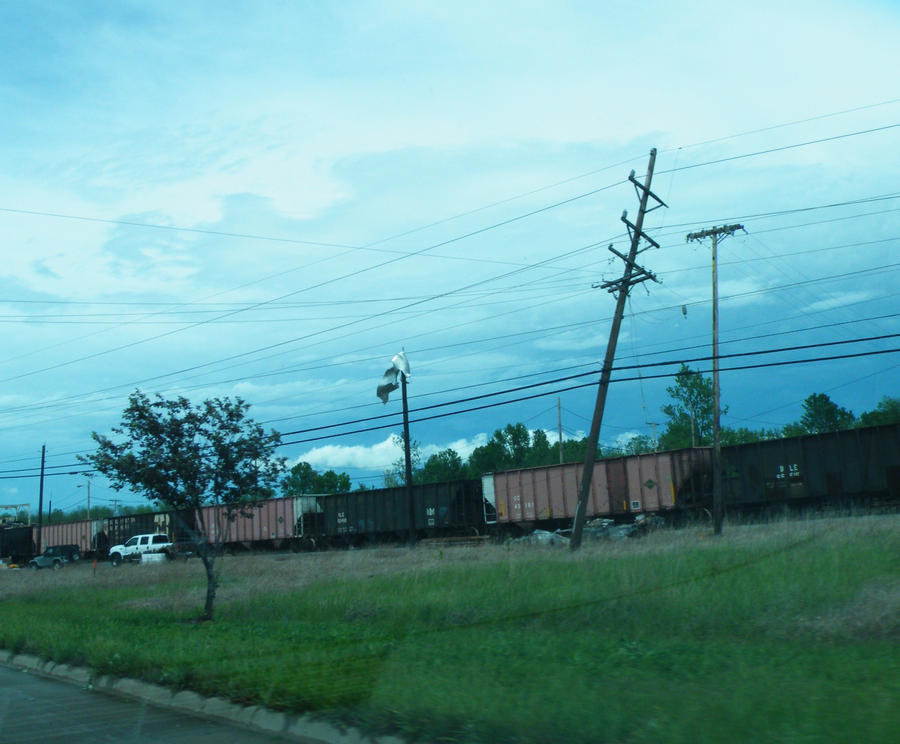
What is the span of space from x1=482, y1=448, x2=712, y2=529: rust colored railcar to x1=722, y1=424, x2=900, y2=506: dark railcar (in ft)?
4.57

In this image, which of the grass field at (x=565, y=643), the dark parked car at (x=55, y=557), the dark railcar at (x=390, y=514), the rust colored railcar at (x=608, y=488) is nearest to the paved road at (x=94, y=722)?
the grass field at (x=565, y=643)

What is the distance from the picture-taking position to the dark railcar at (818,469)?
27797 millimetres

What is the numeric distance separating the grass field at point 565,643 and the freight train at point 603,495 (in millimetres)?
4379

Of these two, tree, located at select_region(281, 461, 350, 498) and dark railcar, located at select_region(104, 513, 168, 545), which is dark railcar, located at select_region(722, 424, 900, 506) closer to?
dark railcar, located at select_region(104, 513, 168, 545)

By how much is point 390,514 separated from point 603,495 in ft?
38.5

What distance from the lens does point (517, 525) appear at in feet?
122

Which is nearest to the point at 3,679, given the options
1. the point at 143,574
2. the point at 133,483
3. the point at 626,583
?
the point at 133,483

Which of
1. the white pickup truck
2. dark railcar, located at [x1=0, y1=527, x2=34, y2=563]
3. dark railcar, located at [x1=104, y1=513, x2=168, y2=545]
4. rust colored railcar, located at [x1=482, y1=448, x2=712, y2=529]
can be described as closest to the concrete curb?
rust colored railcar, located at [x1=482, y1=448, x2=712, y2=529]

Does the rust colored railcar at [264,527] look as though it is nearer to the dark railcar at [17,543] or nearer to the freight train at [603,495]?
the freight train at [603,495]

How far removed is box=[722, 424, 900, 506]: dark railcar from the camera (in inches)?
1094

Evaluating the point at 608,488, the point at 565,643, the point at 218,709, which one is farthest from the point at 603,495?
the point at 218,709

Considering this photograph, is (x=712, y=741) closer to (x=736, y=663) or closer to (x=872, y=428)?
(x=736, y=663)

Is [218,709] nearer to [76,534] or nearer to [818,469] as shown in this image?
[818,469]

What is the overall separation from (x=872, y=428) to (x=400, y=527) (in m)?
21.5
